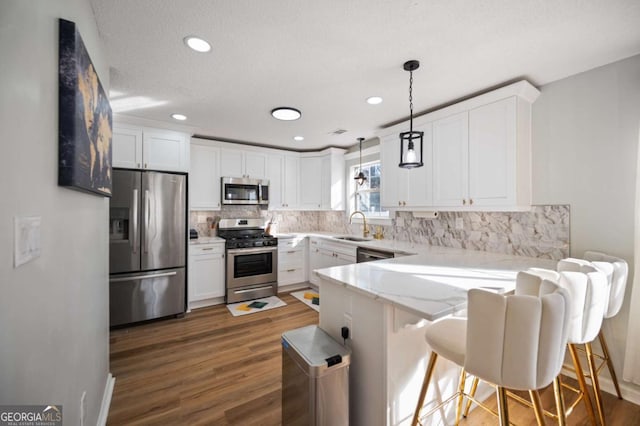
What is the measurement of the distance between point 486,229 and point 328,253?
2.14 m

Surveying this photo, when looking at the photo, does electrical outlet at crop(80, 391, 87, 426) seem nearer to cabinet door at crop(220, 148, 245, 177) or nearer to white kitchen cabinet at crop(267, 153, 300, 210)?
cabinet door at crop(220, 148, 245, 177)

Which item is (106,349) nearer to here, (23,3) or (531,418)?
(23,3)

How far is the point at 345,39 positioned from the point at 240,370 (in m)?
2.69

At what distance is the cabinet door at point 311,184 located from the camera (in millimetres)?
4898

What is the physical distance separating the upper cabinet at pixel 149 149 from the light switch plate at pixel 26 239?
2768mm

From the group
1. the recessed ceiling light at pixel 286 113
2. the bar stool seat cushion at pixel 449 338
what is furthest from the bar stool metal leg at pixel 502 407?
the recessed ceiling light at pixel 286 113

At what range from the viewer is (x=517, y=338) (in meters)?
0.97

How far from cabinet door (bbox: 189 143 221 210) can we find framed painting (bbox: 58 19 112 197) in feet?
8.49

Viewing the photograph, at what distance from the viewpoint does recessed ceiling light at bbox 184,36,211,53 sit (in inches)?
69.0

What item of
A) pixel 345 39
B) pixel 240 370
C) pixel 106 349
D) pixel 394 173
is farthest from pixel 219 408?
pixel 394 173

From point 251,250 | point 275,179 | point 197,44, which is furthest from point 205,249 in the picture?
point 197,44

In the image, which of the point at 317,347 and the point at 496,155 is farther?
the point at 496,155

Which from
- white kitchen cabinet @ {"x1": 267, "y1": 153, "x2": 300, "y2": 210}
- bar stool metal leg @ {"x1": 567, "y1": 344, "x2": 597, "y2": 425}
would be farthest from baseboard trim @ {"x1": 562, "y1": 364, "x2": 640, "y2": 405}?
white kitchen cabinet @ {"x1": 267, "y1": 153, "x2": 300, "y2": 210}

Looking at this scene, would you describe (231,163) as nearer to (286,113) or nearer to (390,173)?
(286,113)
